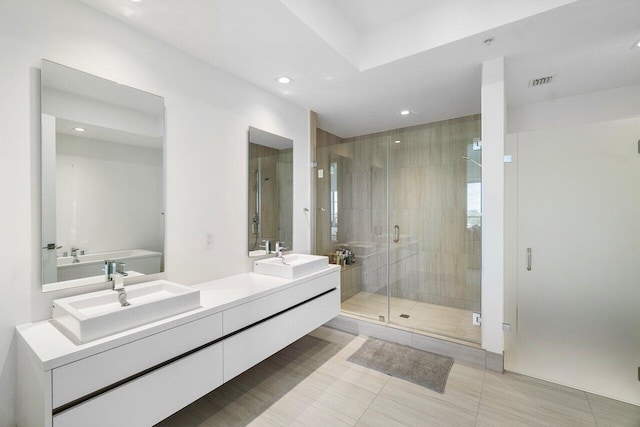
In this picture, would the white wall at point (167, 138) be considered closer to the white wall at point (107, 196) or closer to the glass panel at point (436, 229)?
the white wall at point (107, 196)

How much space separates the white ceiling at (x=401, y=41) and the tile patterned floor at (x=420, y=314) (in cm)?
226

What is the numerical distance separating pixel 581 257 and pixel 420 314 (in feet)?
5.00

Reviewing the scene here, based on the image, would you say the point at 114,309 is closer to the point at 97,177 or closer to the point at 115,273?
the point at 115,273

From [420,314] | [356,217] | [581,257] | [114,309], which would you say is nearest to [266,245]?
[356,217]

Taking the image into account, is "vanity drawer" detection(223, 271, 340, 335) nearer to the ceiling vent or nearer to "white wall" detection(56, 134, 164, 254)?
"white wall" detection(56, 134, 164, 254)

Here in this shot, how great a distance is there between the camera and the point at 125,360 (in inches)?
Answer: 53.5

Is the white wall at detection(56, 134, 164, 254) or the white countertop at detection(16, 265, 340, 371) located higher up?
the white wall at detection(56, 134, 164, 254)

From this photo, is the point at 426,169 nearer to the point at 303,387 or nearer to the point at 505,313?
the point at 505,313

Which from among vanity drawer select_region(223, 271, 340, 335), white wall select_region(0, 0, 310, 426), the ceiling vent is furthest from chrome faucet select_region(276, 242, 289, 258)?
the ceiling vent

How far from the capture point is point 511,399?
2.08 meters

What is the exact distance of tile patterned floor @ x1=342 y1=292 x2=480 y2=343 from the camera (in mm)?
2770

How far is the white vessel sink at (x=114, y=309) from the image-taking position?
4.34 ft

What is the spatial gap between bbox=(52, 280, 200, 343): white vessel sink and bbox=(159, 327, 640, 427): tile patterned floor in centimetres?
82

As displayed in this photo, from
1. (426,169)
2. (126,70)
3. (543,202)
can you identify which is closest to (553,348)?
(543,202)
